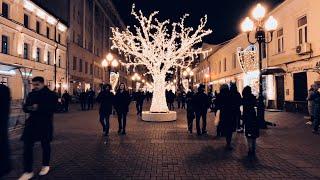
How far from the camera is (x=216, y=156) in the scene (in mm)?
8102

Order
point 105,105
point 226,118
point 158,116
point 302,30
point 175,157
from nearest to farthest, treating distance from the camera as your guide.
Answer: point 175,157 < point 226,118 < point 105,105 < point 158,116 < point 302,30

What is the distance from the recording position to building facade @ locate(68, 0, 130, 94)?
145 feet

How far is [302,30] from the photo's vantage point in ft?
70.7

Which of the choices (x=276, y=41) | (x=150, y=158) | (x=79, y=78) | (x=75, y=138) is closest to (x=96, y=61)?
(x=79, y=78)

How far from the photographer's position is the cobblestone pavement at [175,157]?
21.1 ft

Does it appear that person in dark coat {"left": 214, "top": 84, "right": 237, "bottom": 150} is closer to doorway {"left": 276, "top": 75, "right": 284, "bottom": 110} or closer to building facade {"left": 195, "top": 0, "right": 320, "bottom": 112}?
building facade {"left": 195, "top": 0, "right": 320, "bottom": 112}

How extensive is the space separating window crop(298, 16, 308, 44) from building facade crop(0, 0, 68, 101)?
1708 centimetres

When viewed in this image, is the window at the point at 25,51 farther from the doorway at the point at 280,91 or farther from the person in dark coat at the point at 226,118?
the person in dark coat at the point at 226,118

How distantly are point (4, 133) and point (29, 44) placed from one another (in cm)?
3047

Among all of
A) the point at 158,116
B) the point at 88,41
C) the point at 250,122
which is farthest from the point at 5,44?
the point at 88,41

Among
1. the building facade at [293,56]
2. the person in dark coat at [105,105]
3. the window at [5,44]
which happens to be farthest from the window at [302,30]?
the window at [5,44]

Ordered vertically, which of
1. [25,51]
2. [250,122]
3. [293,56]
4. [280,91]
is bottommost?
[250,122]

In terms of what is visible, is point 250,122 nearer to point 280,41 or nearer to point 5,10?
point 280,41

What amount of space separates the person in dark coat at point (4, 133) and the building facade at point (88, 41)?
31.9 metres
